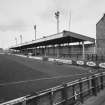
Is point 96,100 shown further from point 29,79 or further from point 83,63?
point 83,63

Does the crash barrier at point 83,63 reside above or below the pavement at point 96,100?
above

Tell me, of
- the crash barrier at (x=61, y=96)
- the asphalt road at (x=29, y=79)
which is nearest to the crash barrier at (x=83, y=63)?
the asphalt road at (x=29, y=79)

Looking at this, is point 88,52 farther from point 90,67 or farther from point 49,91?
point 49,91

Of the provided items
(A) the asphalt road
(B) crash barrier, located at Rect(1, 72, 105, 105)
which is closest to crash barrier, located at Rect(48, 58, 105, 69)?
(A) the asphalt road

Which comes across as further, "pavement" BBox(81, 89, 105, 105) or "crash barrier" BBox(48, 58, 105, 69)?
"crash barrier" BBox(48, 58, 105, 69)

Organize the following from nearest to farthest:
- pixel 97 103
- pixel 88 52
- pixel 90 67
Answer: pixel 97 103, pixel 90 67, pixel 88 52

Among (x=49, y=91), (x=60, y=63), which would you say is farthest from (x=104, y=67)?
(x=49, y=91)

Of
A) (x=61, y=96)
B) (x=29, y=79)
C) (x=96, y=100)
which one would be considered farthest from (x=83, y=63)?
(x=61, y=96)

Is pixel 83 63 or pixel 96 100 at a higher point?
pixel 83 63

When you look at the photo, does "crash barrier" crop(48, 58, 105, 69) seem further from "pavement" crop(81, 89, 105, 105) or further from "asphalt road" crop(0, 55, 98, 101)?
"pavement" crop(81, 89, 105, 105)

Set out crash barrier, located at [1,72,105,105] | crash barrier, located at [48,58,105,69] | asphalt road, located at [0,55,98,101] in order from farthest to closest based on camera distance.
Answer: crash barrier, located at [48,58,105,69] → asphalt road, located at [0,55,98,101] → crash barrier, located at [1,72,105,105]

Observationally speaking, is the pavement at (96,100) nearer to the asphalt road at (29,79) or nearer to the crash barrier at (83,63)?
the asphalt road at (29,79)

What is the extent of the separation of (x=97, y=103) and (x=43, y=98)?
3.12 m

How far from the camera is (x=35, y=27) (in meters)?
69.5
